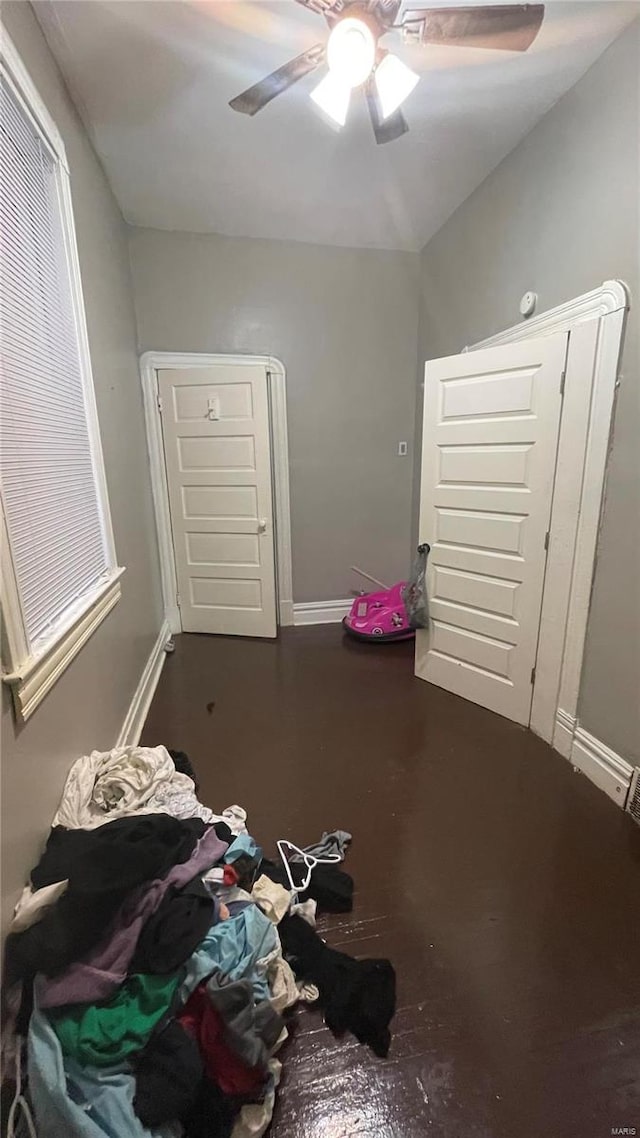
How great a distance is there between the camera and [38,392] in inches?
52.7

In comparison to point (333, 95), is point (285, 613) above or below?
below

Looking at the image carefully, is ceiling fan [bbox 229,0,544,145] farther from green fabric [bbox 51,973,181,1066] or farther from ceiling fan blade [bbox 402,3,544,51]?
green fabric [bbox 51,973,181,1066]

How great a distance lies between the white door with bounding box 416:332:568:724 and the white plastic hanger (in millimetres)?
1309

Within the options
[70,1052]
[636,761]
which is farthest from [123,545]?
[636,761]

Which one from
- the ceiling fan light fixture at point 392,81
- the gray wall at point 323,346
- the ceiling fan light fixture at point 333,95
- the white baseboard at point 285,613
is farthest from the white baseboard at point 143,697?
the ceiling fan light fixture at point 392,81

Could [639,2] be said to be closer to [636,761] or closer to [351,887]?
[636,761]

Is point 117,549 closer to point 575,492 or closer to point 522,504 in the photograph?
point 522,504

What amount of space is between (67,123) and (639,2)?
6.87 feet

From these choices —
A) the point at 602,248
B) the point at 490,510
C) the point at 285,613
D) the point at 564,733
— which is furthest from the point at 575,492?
the point at 285,613

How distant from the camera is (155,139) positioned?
2.16 meters

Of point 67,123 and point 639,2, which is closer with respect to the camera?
point 639,2

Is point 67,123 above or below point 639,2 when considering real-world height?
below

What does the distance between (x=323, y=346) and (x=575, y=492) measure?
2276 millimetres

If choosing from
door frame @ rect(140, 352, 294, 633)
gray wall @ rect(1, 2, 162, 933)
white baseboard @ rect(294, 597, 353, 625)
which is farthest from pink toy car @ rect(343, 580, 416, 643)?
gray wall @ rect(1, 2, 162, 933)
